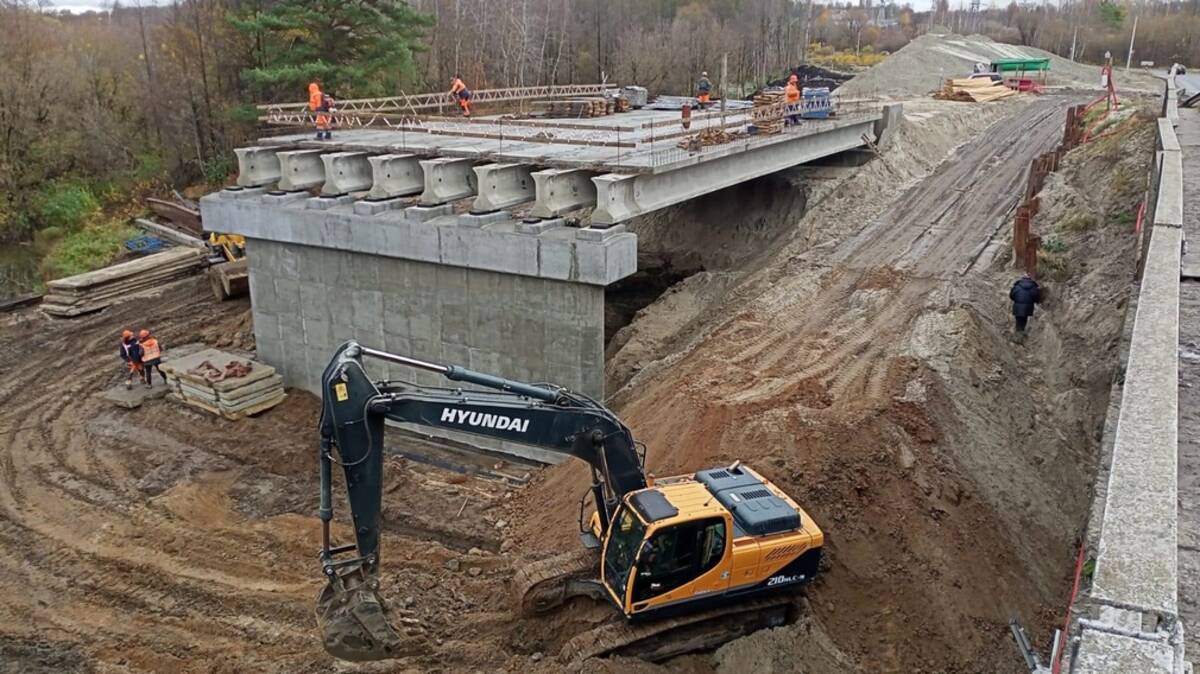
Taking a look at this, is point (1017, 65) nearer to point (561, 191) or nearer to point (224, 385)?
point (561, 191)

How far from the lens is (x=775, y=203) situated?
30469mm

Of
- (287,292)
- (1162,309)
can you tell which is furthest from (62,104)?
(1162,309)

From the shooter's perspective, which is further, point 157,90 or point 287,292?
point 157,90

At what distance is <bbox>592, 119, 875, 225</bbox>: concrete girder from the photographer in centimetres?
1781

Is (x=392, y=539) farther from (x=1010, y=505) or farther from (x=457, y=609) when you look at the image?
(x=1010, y=505)

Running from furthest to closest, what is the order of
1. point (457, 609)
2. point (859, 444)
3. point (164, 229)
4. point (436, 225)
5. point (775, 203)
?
point (164, 229), point (775, 203), point (436, 225), point (859, 444), point (457, 609)

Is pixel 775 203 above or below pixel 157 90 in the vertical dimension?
below

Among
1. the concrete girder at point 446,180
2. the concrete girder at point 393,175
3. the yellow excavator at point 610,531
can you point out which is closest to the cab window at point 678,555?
the yellow excavator at point 610,531

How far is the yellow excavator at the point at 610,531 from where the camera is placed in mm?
9297

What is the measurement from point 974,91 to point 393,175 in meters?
42.7

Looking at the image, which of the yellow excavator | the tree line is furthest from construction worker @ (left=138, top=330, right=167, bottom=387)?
the tree line

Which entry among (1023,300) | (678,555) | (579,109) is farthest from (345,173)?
(579,109)

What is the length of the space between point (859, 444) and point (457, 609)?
631 cm

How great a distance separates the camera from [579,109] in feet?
112
